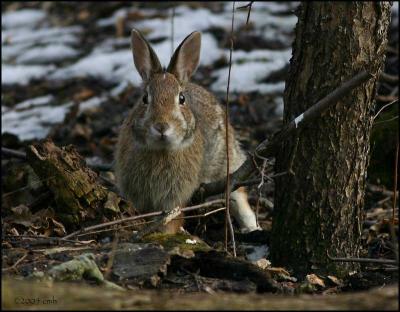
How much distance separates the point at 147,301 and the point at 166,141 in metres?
2.71

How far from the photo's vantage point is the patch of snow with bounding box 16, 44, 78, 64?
1050 cm

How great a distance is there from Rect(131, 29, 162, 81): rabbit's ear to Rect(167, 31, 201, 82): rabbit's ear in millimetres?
110

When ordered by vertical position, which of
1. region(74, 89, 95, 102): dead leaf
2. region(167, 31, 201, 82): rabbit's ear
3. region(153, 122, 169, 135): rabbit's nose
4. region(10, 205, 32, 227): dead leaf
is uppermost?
region(167, 31, 201, 82): rabbit's ear

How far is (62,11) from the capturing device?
12039mm

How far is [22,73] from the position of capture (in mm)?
10164

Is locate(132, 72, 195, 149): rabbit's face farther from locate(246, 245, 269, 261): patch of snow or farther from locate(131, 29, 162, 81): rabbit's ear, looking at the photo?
locate(246, 245, 269, 261): patch of snow

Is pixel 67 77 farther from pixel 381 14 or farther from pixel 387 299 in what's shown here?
pixel 387 299

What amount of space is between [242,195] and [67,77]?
4113mm

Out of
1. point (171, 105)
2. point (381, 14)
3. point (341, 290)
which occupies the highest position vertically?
point (381, 14)

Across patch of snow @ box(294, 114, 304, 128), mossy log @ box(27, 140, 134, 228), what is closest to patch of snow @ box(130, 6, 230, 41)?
Answer: mossy log @ box(27, 140, 134, 228)

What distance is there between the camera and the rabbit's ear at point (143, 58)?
5.85 m

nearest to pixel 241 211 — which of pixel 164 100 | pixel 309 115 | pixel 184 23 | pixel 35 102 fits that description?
pixel 164 100

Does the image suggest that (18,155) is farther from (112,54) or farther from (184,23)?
A: (184,23)

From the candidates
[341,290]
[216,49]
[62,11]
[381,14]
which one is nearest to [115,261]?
[341,290]
